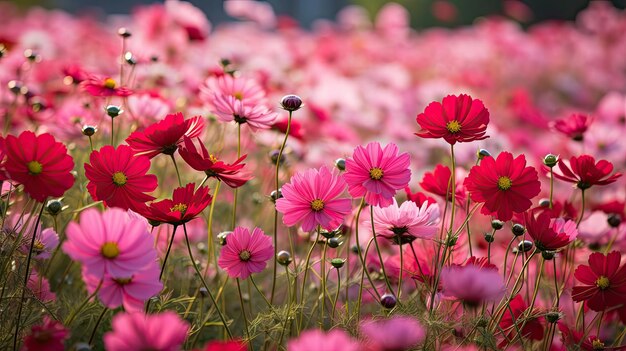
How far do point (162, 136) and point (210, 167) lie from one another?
83 millimetres

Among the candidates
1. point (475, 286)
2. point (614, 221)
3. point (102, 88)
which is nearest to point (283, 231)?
point (102, 88)

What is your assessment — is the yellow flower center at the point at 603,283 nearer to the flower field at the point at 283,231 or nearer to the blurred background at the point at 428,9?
the flower field at the point at 283,231

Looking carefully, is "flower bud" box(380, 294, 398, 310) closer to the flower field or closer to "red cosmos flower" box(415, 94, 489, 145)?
the flower field

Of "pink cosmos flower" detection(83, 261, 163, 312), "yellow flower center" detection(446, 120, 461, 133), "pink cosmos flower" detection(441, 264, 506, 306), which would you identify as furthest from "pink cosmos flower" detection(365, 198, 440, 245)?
"pink cosmos flower" detection(83, 261, 163, 312)

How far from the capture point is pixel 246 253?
891 mm

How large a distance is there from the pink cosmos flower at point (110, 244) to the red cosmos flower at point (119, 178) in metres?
0.13

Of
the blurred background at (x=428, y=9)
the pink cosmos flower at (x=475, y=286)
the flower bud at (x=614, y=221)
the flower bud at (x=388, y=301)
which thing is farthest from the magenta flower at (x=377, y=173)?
the blurred background at (x=428, y=9)

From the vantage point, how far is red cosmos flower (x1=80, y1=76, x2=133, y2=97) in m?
1.13

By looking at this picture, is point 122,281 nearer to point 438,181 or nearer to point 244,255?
point 244,255

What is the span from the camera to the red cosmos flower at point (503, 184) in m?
0.91

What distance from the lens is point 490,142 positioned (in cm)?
182

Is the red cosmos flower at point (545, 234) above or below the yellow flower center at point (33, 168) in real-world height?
below

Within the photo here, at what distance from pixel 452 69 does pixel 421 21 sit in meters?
4.75

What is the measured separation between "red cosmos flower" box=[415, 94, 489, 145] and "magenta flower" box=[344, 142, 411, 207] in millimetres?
63
